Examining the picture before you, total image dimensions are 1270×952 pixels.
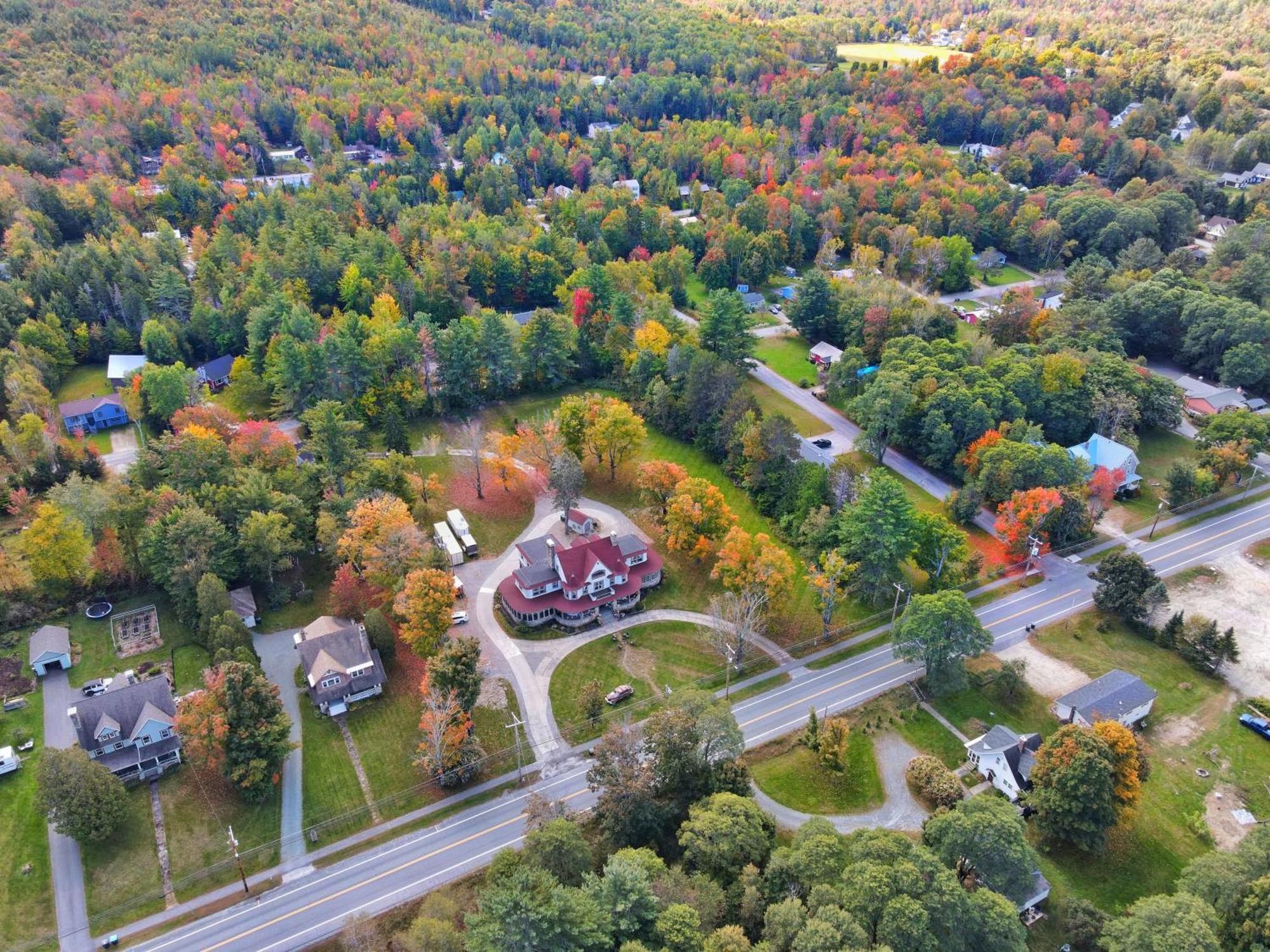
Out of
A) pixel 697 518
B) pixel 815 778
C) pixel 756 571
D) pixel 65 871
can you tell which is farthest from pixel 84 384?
pixel 815 778

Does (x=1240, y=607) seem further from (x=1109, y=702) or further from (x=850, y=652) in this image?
(x=850, y=652)

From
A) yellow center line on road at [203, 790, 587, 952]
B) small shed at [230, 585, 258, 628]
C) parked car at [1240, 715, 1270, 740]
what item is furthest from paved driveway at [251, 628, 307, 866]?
parked car at [1240, 715, 1270, 740]

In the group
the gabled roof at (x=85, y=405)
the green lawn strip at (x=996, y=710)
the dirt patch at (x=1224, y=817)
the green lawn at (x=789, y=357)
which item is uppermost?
the gabled roof at (x=85, y=405)

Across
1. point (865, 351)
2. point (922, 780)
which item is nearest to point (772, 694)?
point (922, 780)

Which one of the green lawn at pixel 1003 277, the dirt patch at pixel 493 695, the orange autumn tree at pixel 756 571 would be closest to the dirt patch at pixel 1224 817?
the orange autumn tree at pixel 756 571

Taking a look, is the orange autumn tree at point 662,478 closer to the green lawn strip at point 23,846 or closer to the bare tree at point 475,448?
the bare tree at point 475,448
